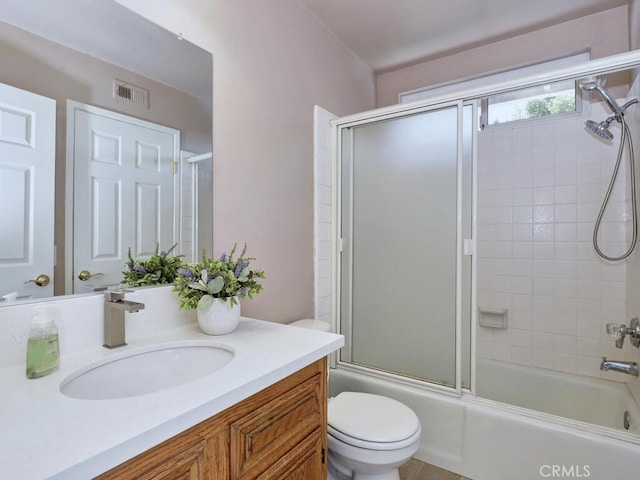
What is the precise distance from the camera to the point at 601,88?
73.0 inches

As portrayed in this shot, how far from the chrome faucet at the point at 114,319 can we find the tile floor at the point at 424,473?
1487mm

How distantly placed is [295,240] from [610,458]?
169 centimetres

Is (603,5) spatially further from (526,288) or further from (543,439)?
(543,439)

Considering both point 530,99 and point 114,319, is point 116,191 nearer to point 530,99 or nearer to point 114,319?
point 114,319

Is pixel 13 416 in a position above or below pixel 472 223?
below

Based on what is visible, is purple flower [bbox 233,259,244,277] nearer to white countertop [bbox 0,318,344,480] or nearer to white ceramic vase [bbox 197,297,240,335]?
white ceramic vase [bbox 197,297,240,335]

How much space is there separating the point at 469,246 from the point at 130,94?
160 cm

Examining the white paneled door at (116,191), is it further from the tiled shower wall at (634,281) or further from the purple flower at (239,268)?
the tiled shower wall at (634,281)

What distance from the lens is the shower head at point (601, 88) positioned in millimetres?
1805

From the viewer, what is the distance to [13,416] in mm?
635

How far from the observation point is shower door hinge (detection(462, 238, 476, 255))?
1.77 metres

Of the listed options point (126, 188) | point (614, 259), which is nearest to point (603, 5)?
point (614, 259)

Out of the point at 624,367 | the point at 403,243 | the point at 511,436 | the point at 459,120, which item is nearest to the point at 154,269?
the point at 403,243

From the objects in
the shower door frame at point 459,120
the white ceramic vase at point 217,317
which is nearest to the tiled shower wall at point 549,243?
the shower door frame at point 459,120
